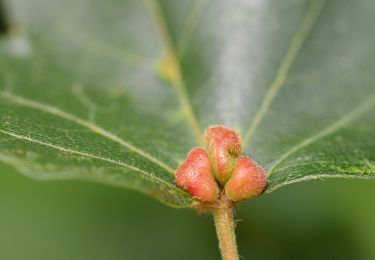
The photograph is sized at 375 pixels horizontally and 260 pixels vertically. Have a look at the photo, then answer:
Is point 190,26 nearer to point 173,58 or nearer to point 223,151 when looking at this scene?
point 173,58

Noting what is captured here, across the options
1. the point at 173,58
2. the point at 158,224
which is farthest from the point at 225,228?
the point at 158,224

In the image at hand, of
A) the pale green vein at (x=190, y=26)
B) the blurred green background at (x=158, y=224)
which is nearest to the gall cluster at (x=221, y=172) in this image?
the pale green vein at (x=190, y=26)

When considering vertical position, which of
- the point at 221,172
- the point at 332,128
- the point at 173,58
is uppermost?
the point at 173,58

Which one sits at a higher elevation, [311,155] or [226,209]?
[311,155]

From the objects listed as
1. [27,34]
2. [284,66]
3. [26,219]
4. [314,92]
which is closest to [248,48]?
[284,66]

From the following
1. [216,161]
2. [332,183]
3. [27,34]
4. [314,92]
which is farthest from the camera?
[332,183]

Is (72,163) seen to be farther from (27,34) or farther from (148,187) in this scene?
(27,34)

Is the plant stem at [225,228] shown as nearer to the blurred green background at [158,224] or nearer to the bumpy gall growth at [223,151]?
the bumpy gall growth at [223,151]
